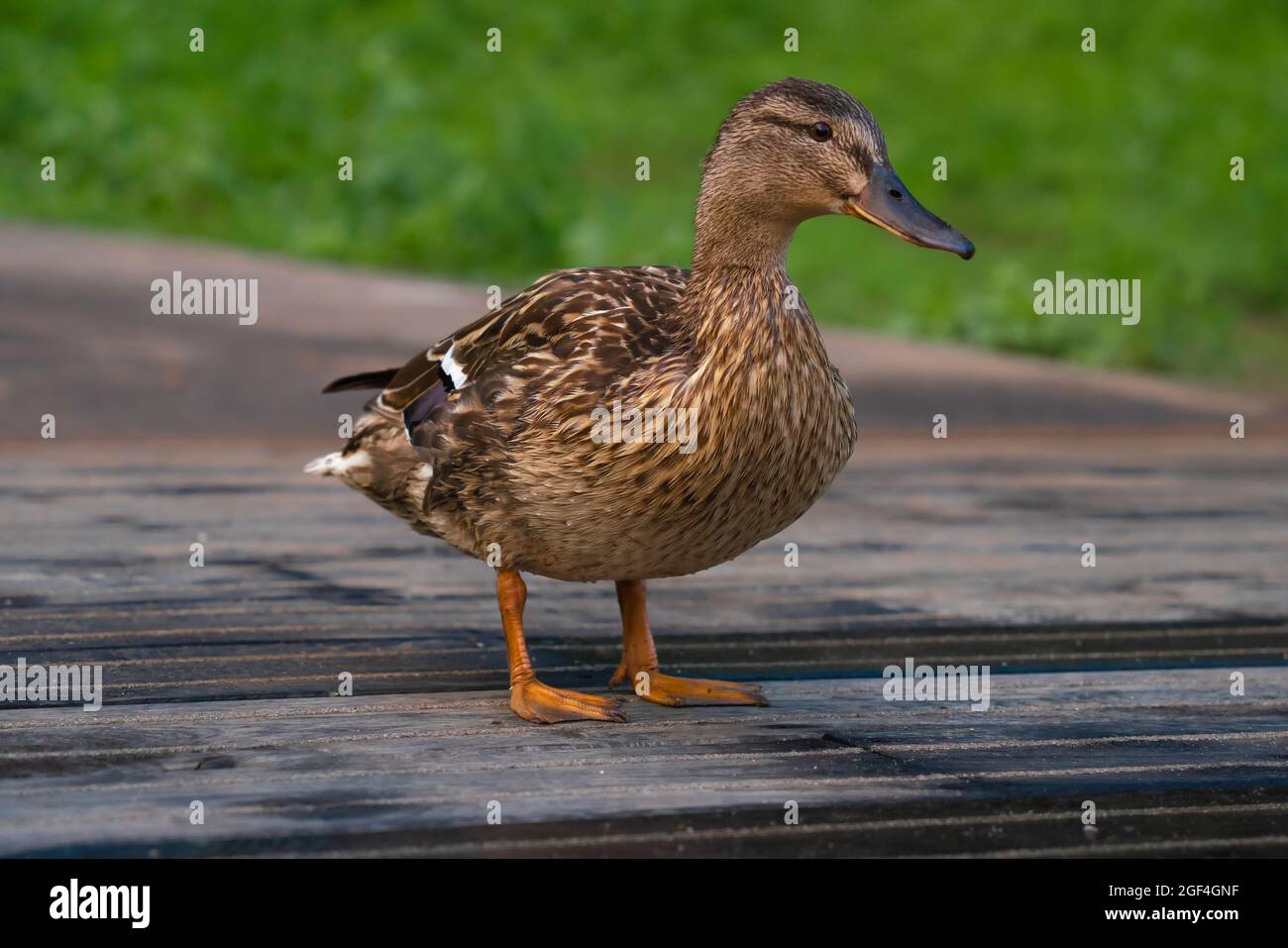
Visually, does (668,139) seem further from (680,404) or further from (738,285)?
(680,404)

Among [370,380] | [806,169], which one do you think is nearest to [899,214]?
[806,169]

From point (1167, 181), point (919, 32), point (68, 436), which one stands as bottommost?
point (68, 436)

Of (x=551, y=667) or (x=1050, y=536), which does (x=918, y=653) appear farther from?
(x=1050, y=536)

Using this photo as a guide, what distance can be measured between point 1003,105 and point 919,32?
7.68 ft

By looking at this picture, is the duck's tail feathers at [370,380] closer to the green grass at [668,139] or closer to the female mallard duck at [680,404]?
the female mallard duck at [680,404]

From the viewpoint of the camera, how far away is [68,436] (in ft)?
27.7

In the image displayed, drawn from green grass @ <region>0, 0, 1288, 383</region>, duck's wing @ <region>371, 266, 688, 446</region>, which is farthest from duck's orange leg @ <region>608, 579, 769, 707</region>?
green grass @ <region>0, 0, 1288, 383</region>

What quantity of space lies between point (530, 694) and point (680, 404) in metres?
0.81

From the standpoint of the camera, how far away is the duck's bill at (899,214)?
4.16 metres

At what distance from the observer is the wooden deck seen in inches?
144

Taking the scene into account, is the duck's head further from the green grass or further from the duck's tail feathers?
the green grass

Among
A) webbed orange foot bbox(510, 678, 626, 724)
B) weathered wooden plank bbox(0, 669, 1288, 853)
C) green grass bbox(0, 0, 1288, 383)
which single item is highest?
green grass bbox(0, 0, 1288, 383)

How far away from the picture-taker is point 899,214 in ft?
13.8
